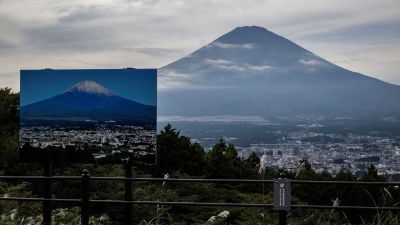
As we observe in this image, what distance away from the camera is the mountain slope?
65.9 meters

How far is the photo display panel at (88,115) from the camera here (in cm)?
1312

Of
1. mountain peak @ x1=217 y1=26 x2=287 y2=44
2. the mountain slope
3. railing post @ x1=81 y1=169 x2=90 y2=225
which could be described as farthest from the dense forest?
mountain peak @ x1=217 y1=26 x2=287 y2=44

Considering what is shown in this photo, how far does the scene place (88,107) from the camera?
45.2 ft

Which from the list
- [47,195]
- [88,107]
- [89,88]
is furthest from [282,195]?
[88,107]

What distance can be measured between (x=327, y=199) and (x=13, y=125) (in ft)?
52.1

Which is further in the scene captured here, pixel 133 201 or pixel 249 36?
pixel 249 36

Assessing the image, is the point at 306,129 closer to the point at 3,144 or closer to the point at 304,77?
the point at 304,77

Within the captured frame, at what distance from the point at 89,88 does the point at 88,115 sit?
2.14ft

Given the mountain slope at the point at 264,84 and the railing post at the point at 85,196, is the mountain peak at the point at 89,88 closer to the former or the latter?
the railing post at the point at 85,196

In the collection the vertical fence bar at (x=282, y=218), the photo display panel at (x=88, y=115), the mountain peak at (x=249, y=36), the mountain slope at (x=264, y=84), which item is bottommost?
the vertical fence bar at (x=282, y=218)

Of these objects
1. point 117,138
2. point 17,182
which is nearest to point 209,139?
point 17,182

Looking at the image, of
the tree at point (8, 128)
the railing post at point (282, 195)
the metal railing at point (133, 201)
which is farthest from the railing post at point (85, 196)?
the tree at point (8, 128)

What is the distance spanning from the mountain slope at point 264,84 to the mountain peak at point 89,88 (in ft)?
146

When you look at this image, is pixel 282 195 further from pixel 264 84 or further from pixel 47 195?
pixel 264 84
